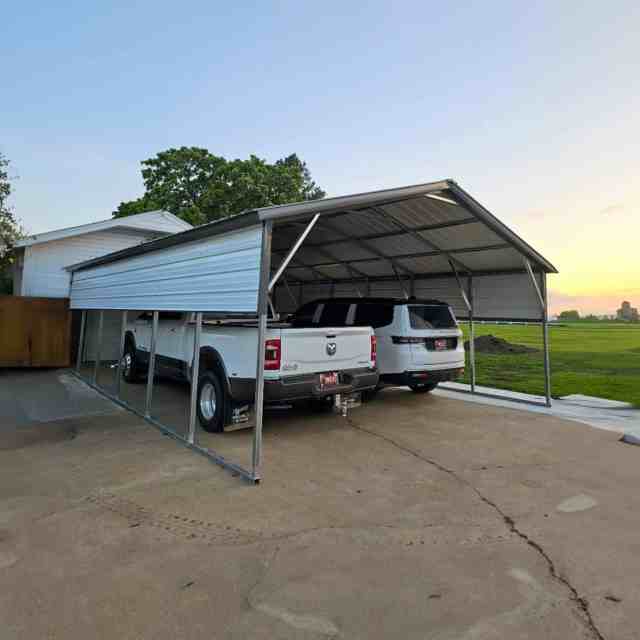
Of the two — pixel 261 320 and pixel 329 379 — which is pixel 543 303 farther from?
pixel 261 320

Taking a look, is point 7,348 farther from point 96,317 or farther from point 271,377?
point 271,377

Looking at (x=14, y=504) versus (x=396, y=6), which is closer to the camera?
(x=14, y=504)

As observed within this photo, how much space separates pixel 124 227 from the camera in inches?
540

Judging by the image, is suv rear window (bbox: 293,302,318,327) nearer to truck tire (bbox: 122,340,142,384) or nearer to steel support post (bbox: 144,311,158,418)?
steel support post (bbox: 144,311,158,418)

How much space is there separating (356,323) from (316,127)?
7.54 metres

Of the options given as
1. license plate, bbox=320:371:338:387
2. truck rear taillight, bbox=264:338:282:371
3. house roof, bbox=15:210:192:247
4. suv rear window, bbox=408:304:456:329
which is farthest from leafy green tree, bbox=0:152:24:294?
suv rear window, bbox=408:304:456:329

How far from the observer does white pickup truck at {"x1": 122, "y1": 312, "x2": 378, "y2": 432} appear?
5438 millimetres

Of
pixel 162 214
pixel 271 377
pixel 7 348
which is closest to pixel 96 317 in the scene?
pixel 7 348

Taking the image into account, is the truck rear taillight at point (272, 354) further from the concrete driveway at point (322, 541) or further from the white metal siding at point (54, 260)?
the white metal siding at point (54, 260)

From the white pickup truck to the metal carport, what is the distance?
0.50m

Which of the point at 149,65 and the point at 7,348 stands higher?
the point at 149,65

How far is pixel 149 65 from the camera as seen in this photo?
12.1 m

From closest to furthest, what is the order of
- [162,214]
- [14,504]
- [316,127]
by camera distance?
[14,504] → [316,127] → [162,214]

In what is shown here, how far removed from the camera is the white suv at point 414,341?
291 inches
